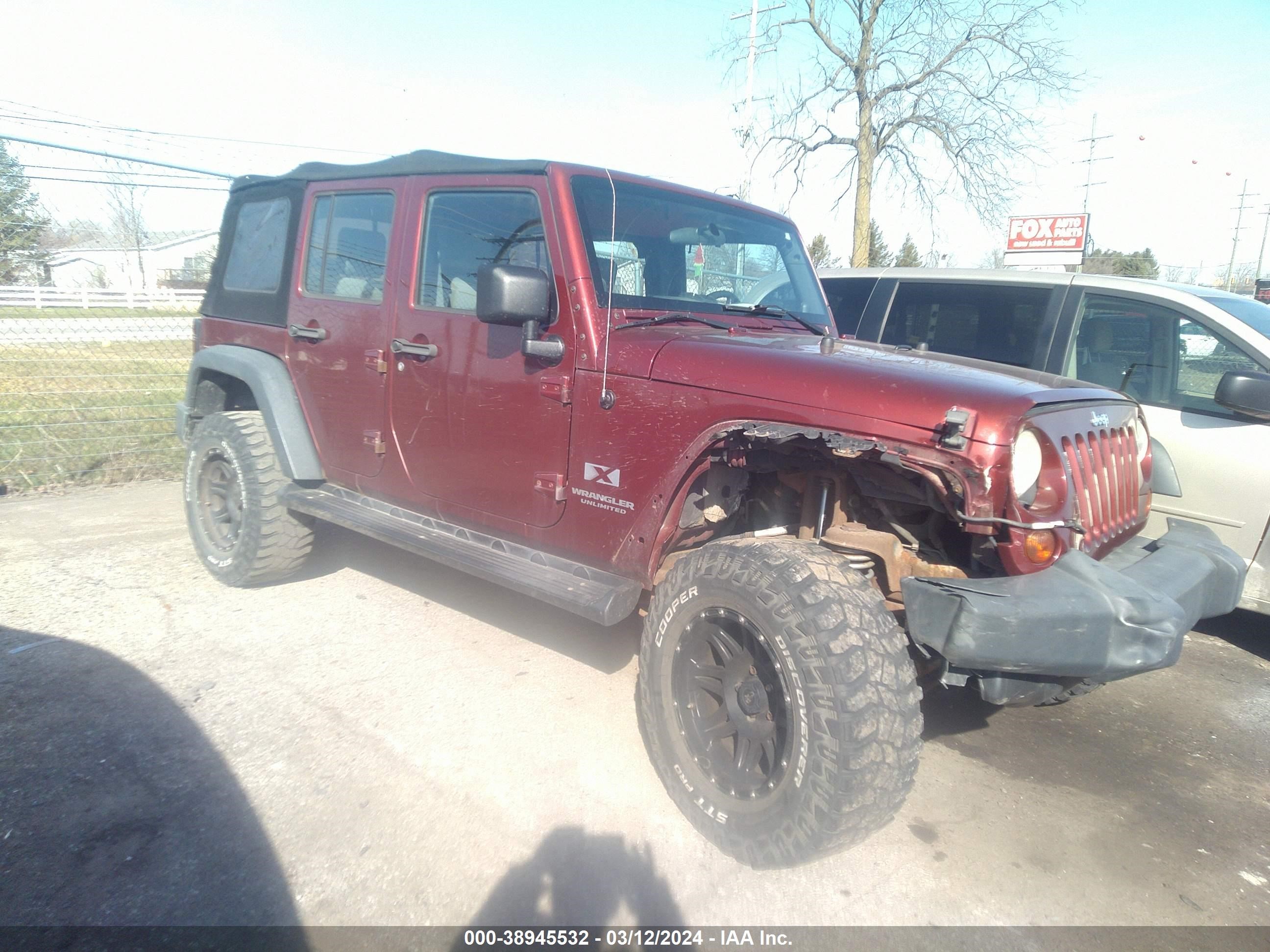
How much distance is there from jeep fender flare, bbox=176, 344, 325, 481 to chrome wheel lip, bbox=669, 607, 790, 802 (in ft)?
8.17

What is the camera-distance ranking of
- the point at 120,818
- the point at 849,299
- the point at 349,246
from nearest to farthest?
the point at 120,818 < the point at 349,246 < the point at 849,299

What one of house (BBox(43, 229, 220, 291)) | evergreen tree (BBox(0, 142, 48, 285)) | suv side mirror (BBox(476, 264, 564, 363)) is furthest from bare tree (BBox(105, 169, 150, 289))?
suv side mirror (BBox(476, 264, 564, 363))

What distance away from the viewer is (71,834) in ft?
8.38

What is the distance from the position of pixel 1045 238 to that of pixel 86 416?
15.8 meters

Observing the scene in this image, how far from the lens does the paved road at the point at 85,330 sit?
27.4 ft

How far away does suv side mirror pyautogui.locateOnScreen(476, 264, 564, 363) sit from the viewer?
112 inches

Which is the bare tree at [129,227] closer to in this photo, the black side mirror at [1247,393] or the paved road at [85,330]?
the paved road at [85,330]

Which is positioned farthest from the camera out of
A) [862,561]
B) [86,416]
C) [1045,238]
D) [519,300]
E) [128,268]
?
[128,268]

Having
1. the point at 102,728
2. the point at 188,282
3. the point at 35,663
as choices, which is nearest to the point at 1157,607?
the point at 102,728

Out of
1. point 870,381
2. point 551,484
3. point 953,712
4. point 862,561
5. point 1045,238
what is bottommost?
point 953,712

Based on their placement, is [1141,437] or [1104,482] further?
[1141,437]

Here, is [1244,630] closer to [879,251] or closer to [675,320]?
[675,320]

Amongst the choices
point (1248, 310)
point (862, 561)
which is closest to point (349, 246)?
point (862, 561)

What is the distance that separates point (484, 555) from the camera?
11.2 ft
